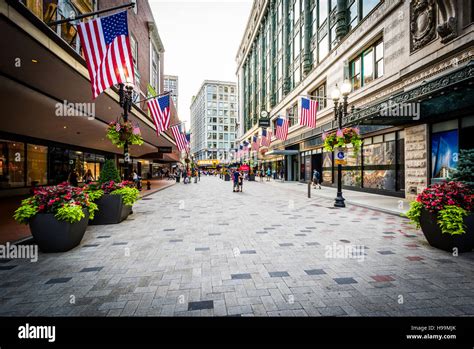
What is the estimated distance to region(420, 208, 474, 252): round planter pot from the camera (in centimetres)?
500

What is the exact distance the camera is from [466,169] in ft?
18.6

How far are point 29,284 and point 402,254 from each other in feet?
23.0

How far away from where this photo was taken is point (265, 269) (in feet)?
14.2

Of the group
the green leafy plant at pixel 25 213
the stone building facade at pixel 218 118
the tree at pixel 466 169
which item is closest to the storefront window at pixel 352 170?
the tree at pixel 466 169

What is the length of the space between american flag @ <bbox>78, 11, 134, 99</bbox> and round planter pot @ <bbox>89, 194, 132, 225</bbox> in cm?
338

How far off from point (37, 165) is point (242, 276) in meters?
22.8

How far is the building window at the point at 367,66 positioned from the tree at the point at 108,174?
17089 millimetres

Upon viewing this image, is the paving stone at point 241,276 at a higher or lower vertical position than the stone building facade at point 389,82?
lower

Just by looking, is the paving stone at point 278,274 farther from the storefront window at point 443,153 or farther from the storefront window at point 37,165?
the storefront window at point 37,165

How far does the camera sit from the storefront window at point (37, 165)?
1842 centimetres

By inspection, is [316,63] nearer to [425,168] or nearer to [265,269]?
[425,168]

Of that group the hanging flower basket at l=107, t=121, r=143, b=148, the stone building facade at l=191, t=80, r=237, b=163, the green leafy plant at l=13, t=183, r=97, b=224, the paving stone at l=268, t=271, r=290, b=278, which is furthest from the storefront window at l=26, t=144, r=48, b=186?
the stone building facade at l=191, t=80, r=237, b=163

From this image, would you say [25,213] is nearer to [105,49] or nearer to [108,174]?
[108,174]

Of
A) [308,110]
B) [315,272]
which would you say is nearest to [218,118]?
[308,110]
